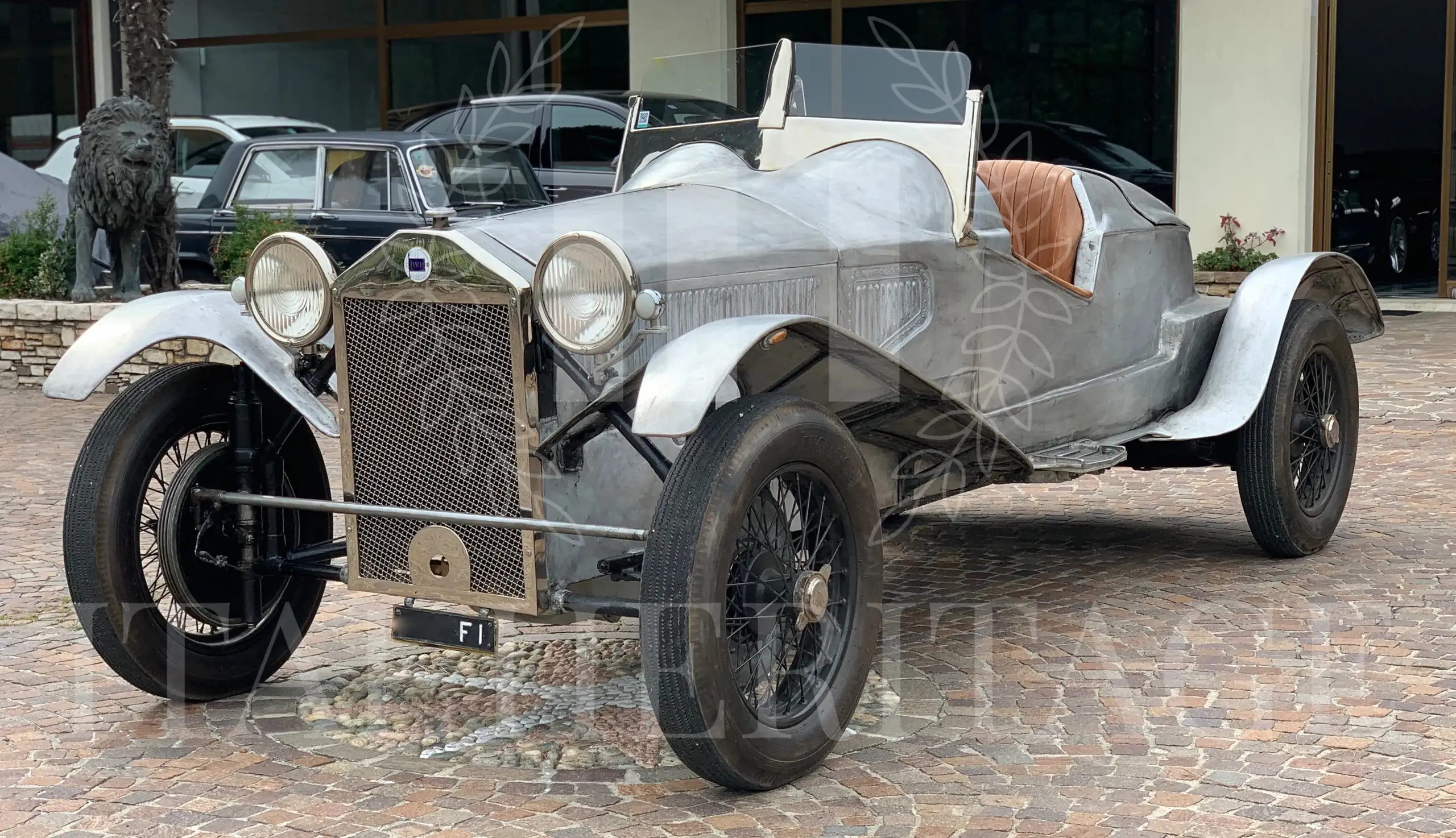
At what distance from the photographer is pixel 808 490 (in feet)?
12.6

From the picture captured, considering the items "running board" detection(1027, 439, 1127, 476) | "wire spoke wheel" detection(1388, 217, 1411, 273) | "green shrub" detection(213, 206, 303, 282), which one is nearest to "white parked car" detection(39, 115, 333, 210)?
"green shrub" detection(213, 206, 303, 282)

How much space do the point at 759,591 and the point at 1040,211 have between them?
98.1 inches

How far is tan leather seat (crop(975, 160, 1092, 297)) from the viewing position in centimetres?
557

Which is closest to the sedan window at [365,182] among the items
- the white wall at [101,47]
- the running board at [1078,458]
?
the running board at [1078,458]

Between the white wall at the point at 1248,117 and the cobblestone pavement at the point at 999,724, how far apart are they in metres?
7.62

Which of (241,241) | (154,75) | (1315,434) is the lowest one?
(1315,434)

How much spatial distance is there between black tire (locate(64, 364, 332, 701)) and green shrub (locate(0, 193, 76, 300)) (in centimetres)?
777

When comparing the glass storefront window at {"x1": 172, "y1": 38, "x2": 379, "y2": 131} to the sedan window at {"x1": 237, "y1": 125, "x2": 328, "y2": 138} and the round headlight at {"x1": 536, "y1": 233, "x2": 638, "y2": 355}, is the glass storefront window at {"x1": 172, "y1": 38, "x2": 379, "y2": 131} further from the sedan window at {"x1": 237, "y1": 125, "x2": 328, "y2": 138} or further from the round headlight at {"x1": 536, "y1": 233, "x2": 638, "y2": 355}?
the round headlight at {"x1": 536, "y1": 233, "x2": 638, "y2": 355}

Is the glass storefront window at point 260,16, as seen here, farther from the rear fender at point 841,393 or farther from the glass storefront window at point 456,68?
the rear fender at point 841,393

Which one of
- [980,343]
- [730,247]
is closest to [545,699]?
[730,247]

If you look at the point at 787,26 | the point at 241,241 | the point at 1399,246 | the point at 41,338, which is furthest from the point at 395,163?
the point at 1399,246

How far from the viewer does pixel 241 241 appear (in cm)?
1134

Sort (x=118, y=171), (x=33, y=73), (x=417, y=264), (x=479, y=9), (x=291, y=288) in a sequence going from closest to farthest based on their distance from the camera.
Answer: (x=417, y=264) < (x=291, y=288) < (x=118, y=171) < (x=479, y=9) < (x=33, y=73)

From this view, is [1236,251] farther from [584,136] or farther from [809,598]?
[809,598]
